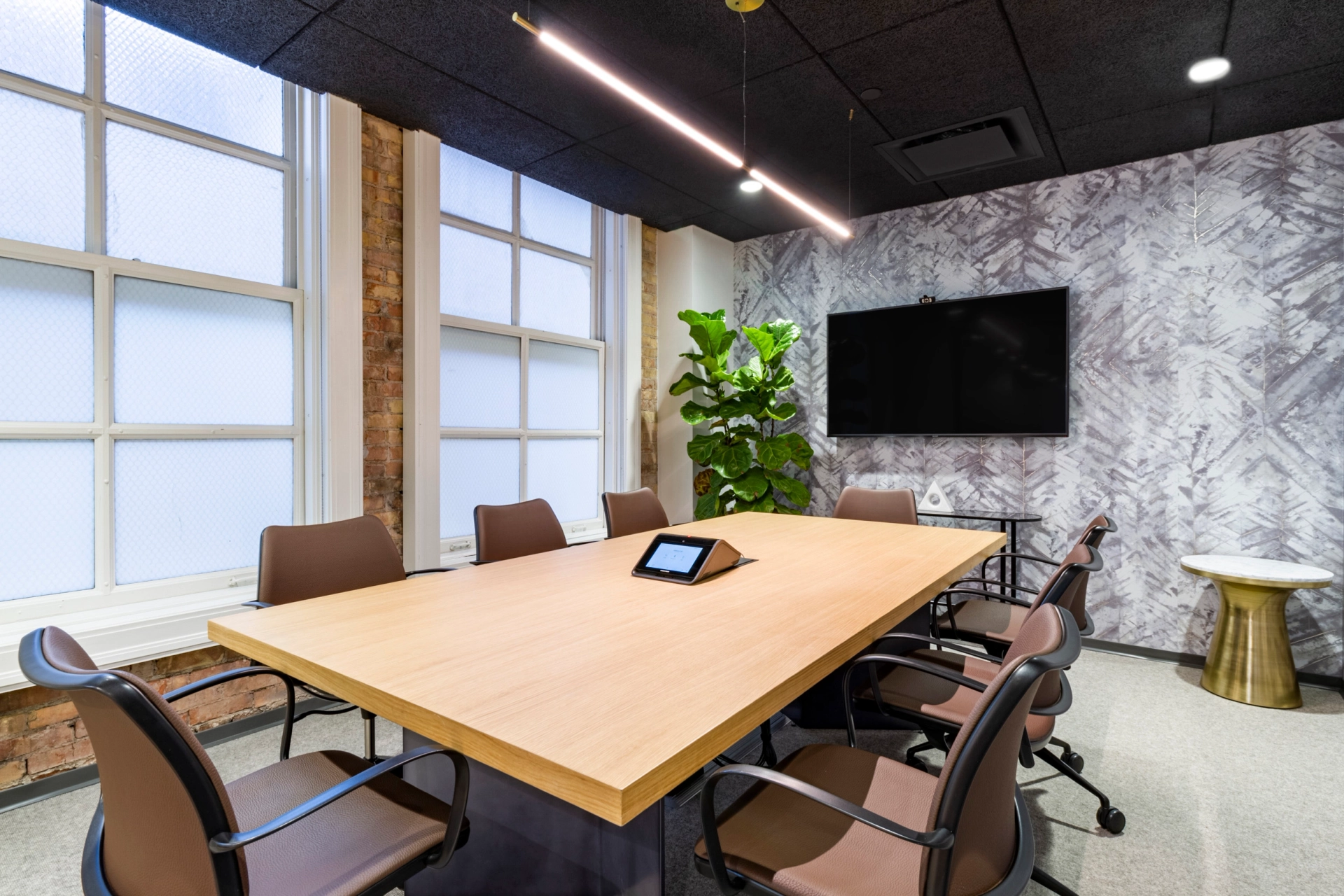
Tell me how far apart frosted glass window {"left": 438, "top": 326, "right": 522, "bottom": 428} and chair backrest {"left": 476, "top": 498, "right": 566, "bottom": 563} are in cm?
107

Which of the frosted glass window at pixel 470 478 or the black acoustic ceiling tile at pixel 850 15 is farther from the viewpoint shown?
the frosted glass window at pixel 470 478

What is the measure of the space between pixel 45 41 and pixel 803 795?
3.85 meters

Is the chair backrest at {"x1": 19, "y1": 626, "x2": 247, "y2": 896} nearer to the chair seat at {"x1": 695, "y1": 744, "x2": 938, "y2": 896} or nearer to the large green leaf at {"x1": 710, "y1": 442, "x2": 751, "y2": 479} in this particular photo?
the chair seat at {"x1": 695, "y1": 744, "x2": 938, "y2": 896}

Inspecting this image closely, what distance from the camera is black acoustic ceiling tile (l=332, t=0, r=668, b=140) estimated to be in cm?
265

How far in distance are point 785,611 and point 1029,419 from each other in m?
3.42

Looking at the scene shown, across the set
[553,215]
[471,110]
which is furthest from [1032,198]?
[471,110]

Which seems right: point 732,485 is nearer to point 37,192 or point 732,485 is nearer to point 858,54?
point 858,54

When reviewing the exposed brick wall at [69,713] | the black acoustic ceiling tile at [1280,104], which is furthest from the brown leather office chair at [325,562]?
the black acoustic ceiling tile at [1280,104]

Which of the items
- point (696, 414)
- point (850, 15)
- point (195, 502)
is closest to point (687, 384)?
point (696, 414)

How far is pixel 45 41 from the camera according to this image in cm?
262

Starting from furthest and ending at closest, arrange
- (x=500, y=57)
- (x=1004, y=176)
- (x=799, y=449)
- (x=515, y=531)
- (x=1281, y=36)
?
(x=799, y=449), (x=1004, y=176), (x=515, y=531), (x=500, y=57), (x=1281, y=36)

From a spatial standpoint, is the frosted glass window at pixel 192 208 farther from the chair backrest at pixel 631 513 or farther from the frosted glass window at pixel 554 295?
the chair backrest at pixel 631 513

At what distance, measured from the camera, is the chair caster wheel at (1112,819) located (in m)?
2.22

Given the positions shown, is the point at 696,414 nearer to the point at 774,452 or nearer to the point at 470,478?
the point at 774,452
